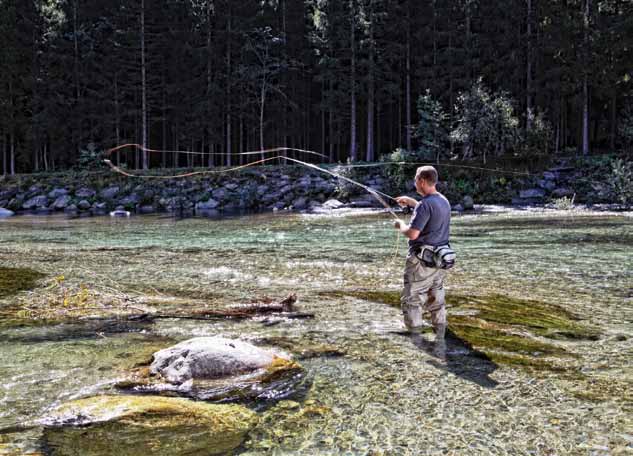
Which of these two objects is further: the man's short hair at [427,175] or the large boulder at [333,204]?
the large boulder at [333,204]

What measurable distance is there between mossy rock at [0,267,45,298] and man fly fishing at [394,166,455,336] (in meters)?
6.70

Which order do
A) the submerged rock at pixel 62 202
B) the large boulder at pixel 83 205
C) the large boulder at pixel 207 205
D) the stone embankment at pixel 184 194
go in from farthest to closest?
the submerged rock at pixel 62 202, the large boulder at pixel 83 205, the large boulder at pixel 207 205, the stone embankment at pixel 184 194

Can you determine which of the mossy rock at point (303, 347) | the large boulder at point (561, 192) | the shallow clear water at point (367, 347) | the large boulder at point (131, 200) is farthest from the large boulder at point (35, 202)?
the mossy rock at point (303, 347)

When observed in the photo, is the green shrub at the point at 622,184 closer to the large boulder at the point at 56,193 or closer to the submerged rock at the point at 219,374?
the submerged rock at the point at 219,374

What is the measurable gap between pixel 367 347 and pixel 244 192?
95.1 feet

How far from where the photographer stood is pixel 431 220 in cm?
652

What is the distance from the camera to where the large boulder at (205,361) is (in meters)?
5.20

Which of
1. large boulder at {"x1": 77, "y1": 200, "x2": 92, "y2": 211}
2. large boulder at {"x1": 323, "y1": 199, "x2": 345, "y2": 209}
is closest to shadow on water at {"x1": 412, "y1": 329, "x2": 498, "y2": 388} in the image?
large boulder at {"x1": 323, "y1": 199, "x2": 345, "y2": 209}

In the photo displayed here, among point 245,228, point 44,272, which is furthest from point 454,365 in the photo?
point 245,228

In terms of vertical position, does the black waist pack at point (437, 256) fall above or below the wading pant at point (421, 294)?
above

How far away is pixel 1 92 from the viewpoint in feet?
137

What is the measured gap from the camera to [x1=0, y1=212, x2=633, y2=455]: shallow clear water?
13.8ft

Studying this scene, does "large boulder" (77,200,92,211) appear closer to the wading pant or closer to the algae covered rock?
the wading pant

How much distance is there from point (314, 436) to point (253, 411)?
0.63 meters
